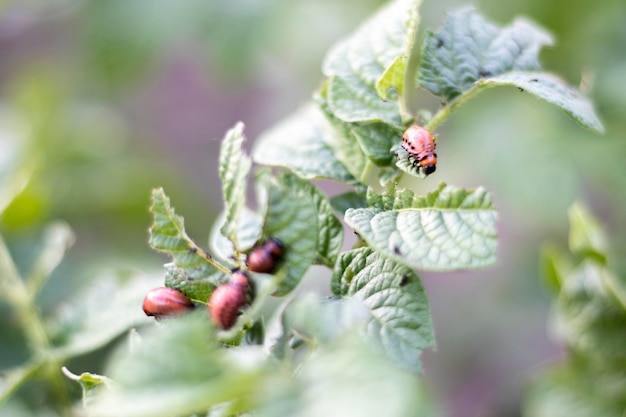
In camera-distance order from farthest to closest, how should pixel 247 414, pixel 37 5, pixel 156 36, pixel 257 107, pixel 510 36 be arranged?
pixel 257 107 < pixel 37 5 < pixel 156 36 < pixel 510 36 < pixel 247 414

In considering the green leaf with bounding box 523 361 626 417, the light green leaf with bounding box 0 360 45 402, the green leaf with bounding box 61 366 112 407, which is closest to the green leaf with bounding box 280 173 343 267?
the green leaf with bounding box 61 366 112 407

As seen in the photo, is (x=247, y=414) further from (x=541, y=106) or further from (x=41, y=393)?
(x=541, y=106)

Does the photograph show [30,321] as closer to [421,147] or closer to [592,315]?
[421,147]

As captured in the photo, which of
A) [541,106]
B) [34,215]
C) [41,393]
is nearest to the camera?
[41,393]

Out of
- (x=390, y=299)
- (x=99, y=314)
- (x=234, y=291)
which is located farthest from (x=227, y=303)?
(x=99, y=314)

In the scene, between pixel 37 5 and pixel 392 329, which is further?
pixel 37 5

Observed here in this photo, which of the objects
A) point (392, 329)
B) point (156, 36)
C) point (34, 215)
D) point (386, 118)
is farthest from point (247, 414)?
point (156, 36)

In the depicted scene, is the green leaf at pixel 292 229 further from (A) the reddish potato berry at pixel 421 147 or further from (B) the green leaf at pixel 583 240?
(B) the green leaf at pixel 583 240
